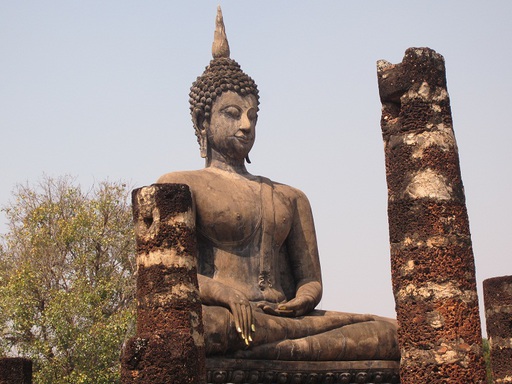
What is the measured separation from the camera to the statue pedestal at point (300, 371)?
10.8 metres

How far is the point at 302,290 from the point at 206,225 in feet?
4.61

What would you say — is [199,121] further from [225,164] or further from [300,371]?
[300,371]

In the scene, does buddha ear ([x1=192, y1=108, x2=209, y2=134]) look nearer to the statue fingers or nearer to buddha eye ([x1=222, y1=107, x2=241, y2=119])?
buddha eye ([x1=222, y1=107, x2=241, y2=119])

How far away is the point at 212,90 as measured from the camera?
13102 mm

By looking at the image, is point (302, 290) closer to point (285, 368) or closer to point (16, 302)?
point (285, 368)

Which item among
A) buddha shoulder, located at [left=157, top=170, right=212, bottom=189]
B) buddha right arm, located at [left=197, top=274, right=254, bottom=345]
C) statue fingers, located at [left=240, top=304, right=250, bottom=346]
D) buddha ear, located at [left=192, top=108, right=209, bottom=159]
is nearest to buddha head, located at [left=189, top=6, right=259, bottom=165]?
buddha ear, located at [left=192, top=108, right=209, bottom=159]

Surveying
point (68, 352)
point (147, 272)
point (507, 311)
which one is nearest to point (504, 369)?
point (507, 311)

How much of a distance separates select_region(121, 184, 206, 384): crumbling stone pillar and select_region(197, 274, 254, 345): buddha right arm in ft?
3.79

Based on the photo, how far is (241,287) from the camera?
1218 cm

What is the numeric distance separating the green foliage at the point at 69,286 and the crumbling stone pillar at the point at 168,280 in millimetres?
12683

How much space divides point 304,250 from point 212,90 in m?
2.26

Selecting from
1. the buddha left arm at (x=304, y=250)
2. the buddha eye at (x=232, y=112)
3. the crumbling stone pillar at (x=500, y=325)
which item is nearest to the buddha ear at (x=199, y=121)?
the buddha eye at (x=232, y=112)

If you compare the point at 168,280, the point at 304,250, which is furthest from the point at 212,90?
the point at 168,280

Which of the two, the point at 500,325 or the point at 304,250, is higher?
the point at 304,250
